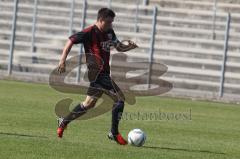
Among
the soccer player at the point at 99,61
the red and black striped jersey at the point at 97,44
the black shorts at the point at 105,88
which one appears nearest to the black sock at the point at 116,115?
the soccer player at the point at 99,61

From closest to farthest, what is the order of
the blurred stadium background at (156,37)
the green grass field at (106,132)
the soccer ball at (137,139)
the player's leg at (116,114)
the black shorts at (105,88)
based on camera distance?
the green grass field at (106,132) < the soccer ball at (137,139) < the player's leg at (116,114) < the black shorts at (105,88) < the blurred stadium background at (156,37)

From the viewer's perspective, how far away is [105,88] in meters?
11.7

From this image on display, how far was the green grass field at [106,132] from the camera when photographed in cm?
990

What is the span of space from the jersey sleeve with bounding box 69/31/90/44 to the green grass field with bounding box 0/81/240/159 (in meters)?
1.41

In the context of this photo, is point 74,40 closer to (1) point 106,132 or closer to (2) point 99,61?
(2) point 99,61

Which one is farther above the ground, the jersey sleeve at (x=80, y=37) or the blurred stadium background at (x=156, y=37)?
the jersey sleeve at (x=80, y=37)

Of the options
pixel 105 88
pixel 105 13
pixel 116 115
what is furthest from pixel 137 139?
pixel 105 13

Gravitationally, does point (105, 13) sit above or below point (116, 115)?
above

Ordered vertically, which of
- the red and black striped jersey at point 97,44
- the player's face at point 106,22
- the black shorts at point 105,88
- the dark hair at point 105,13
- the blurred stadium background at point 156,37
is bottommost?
the blurred stadium background at point 156,37

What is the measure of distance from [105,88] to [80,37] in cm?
83

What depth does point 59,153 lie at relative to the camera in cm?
951

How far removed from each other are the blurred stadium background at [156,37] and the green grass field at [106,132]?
16.6 ft

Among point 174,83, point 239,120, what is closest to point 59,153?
point 239,120

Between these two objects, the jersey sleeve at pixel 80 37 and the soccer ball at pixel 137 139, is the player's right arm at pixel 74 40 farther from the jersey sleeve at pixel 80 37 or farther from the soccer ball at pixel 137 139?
the soccer ball at pixel 137 139
